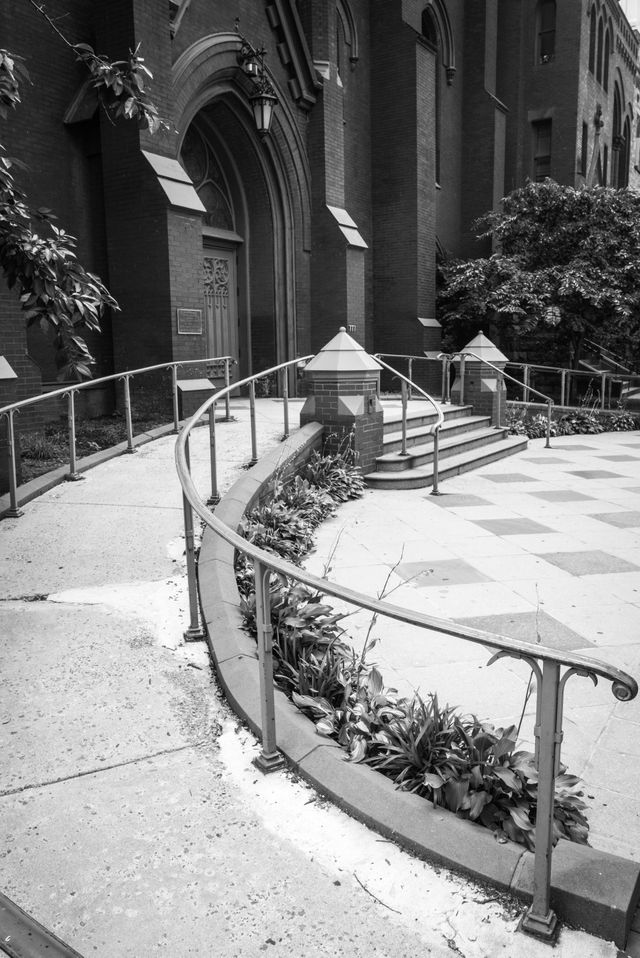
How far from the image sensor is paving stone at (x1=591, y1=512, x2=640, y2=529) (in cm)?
725

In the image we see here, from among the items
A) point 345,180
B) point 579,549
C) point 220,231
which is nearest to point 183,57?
point 220,231

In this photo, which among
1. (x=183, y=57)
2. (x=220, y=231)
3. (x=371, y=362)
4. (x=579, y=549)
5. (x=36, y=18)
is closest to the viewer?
(x=579, y=549)

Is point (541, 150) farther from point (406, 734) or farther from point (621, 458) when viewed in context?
point (406, 734)

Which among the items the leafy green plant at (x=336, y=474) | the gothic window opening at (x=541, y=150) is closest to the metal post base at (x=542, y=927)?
the leafy green plant at (x=336, y=474)

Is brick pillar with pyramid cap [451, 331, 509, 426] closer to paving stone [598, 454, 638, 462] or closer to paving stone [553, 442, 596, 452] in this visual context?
paving stone [553, 442, 596, 452]

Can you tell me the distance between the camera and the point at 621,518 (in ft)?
24.8

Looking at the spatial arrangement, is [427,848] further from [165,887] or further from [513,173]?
[513,173]

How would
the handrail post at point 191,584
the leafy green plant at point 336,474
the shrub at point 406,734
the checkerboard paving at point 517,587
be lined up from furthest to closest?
the leafy green plant at point 336,474 < the handrail post at point 191,584 < the checkerboard paving at point 517,587 < the shrub at point 406,734

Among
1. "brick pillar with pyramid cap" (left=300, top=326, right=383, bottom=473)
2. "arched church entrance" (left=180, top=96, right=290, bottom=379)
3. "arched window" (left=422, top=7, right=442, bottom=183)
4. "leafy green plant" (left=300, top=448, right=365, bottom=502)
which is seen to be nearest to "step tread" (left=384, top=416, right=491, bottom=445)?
"brick pillar with pyramid cap" (left=300, top=326, right=383, bottom=473)

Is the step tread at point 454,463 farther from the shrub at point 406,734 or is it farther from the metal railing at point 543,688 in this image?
the metal railing at point 543,688

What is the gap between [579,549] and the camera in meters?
6.37

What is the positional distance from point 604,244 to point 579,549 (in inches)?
487

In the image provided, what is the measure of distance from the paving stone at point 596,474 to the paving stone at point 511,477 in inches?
28.6

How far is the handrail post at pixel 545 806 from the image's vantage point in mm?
1896
